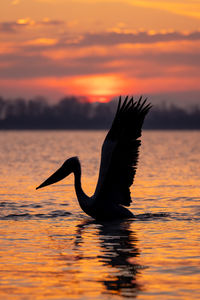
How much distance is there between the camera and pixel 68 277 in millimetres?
10125

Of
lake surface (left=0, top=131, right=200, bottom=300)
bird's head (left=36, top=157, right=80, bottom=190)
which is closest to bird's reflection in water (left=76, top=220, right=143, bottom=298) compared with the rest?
lake surface (left=0, top=131, right=200, bottom=300)

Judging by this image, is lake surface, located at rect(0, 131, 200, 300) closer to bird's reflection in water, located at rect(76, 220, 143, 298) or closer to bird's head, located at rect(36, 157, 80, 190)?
bird's reflection in water, located at rect(76, 220, 143, 298)

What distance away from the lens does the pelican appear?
15016 millimetres

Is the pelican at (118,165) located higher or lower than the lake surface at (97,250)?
higher

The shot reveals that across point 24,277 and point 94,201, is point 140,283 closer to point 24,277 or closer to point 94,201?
point 24,277

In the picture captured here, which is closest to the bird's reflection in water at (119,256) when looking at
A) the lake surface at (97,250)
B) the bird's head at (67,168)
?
the lake surface at (97,250)

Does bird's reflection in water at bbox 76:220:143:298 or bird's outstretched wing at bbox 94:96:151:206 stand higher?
bird's outstretched wing at bbox 94:96:151:206

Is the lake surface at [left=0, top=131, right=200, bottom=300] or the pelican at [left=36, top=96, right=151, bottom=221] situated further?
the pelican at [left=36, top=96, right=151, bottom=221]

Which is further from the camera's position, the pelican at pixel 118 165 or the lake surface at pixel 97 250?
the pelican at pixel 118 165

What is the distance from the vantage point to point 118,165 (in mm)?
15250

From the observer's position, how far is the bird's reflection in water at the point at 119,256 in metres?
9.63

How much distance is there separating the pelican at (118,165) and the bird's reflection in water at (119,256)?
0.99 feet

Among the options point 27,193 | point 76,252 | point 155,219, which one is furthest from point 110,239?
point 27,193

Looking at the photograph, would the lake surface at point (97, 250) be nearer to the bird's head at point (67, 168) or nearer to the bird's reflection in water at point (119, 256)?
the bird's reflection in water at point (119, 256)
